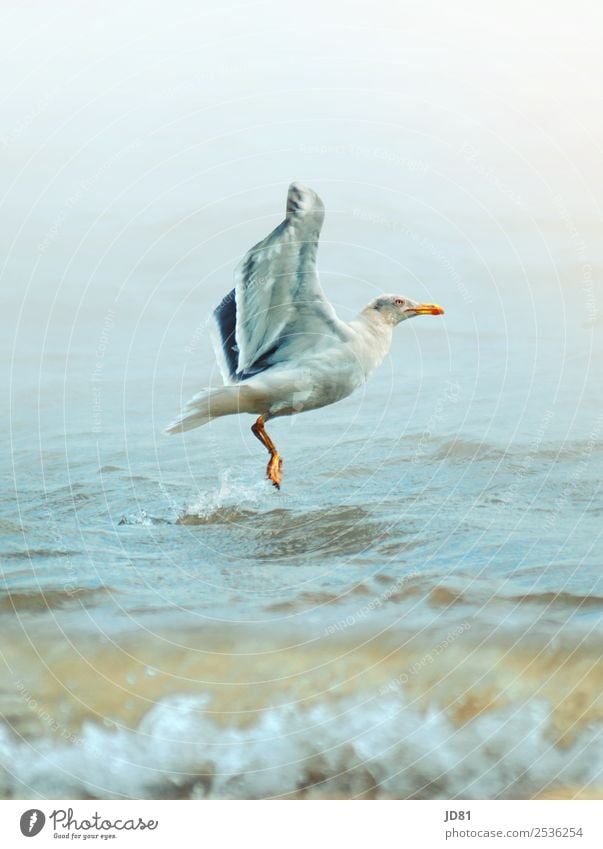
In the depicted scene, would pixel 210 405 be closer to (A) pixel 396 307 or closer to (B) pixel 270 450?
(B) pixel 270 450

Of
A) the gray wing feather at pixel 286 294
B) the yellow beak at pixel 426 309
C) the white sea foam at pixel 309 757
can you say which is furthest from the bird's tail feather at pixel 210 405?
the white sea foam at pixel 309 757

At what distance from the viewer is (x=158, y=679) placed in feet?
12.1

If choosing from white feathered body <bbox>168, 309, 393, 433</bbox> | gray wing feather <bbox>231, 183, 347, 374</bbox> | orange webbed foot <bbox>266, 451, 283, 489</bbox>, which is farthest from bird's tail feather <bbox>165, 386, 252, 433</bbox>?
orange webbed foot <bbox>266, 451, 283, 489</bbox>

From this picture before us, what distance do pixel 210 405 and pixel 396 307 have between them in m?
0.71

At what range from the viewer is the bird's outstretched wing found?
3928 mm

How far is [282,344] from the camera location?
13.9 ft

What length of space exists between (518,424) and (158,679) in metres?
2.21

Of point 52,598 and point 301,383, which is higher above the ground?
point 301,383
